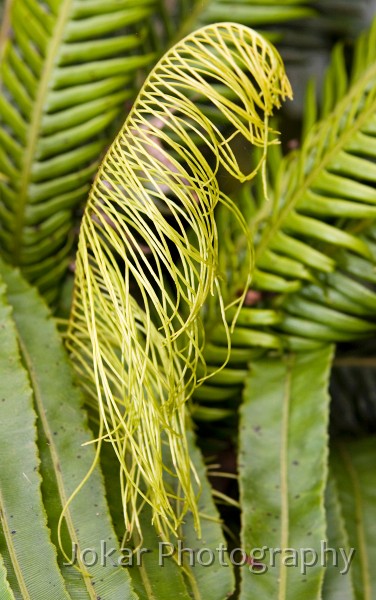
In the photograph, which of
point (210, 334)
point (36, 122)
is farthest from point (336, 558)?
point (36, 122)

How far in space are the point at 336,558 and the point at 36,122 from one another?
567mm

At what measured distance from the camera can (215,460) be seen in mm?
852

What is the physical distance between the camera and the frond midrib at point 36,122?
0.76m

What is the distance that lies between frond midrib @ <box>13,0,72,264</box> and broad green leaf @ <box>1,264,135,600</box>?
12 centimetres

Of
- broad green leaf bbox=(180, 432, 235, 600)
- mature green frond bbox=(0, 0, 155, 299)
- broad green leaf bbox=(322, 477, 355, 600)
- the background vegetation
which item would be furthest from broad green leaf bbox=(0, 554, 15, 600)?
mature green frond bbox=(0, 0, 155, 299)

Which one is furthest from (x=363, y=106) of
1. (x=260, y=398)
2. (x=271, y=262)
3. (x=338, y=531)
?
(x=338, y=531)

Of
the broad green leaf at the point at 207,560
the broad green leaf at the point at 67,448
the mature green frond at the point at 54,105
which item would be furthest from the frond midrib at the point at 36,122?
the broad green leaf at the point at 207,560

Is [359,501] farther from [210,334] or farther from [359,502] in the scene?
[210,334]

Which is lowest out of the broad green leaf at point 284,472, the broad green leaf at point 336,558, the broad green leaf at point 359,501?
the broad green leaf at point 359,501

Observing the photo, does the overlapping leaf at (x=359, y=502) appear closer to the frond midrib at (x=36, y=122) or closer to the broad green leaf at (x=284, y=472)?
the broad green leaf at (x=284, y=472)

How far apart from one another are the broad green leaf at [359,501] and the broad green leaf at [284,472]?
2.9 inches

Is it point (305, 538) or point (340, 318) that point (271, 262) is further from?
point (305, 538)

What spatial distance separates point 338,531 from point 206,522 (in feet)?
0.46

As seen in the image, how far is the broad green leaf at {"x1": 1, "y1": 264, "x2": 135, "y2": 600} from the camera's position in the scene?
0.56m
